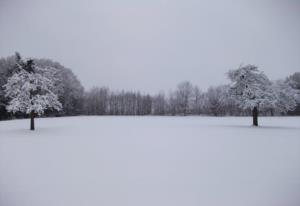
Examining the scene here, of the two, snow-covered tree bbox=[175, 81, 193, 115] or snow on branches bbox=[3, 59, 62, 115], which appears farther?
snow-covered tree bbox=[175, 81, 193, 115]

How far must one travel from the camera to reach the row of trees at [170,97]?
102 ft

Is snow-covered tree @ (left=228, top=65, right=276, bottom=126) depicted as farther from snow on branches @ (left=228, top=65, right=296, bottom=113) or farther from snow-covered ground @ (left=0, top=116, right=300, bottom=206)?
snow-covered ground @ (left=0, top=116, right=300, bottom=206)

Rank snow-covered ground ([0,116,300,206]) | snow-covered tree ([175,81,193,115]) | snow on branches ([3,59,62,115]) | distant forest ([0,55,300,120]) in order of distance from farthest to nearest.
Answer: snow-covered tree ([175,81,193,115]), distant forest ([0,55,300,120]), snow on branches ([3,59,62,115]), snow-covered ground ([0,116,300,206])

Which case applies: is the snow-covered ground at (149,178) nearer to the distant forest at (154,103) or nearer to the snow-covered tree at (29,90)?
the snow-covered tree at (29,90)

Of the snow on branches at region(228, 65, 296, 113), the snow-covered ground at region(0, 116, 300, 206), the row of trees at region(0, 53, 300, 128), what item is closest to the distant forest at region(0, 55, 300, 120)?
the row of trees at region(0, 53, 300, 128)

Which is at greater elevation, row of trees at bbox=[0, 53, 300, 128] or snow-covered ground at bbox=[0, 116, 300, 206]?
row of trees at bbox=[0, 53, 300, 128]

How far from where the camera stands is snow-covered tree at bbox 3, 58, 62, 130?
25.4 metres

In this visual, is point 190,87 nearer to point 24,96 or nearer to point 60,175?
point 24,96

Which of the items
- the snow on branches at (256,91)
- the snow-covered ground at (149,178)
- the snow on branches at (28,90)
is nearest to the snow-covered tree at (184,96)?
the snow on branches at (256,91)

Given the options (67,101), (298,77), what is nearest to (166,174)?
(67,101)

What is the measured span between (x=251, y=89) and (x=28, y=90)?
3341 cm

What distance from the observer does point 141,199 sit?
6.12 meters

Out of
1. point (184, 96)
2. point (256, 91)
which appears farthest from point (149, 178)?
point (184, 96)

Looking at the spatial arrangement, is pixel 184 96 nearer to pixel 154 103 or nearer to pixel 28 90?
pixel 154 103
